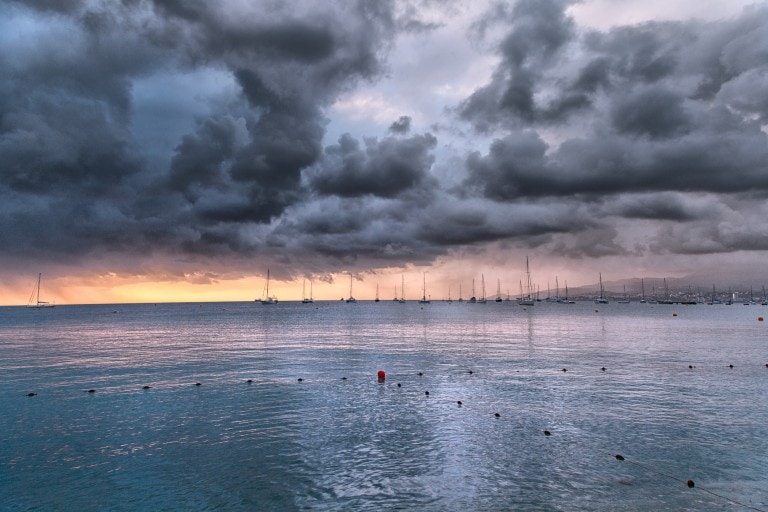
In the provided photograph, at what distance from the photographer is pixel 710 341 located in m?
81.8

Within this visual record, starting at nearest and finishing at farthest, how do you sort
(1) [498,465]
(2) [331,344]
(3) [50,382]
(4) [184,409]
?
1. (1) [498,465]
2. (4) [184,409]
3. (3) [50,382]
4. (2) [331,344]

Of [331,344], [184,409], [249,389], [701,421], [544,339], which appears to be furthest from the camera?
[544,339]

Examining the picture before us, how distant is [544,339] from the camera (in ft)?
283

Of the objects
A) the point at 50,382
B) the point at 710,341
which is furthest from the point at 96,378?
the point at 710,341

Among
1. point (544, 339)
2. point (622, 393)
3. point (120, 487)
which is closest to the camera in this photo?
point (120, 487)

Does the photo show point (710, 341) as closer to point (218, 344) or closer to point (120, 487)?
point (218, 344)

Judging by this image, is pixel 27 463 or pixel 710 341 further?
pixel 710 341

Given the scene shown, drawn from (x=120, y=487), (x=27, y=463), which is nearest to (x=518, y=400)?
(x=120, y=487)

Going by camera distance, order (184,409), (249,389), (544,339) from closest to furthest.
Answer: (184,409)
(249,389)
(544,339)

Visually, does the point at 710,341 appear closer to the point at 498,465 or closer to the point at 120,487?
the point at 498,465

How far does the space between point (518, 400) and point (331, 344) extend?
156 feet

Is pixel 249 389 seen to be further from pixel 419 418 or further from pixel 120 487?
pixel 120 487

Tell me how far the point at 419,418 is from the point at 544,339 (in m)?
62.3

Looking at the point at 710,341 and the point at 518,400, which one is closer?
the point at 518,400
